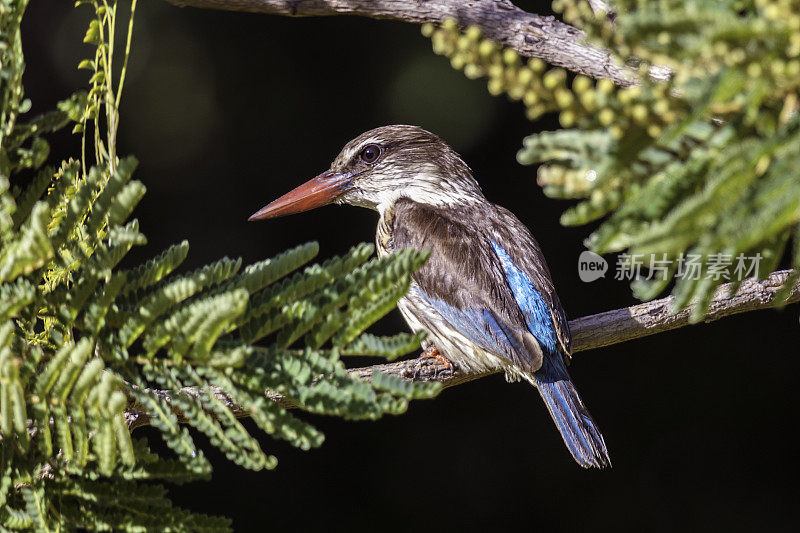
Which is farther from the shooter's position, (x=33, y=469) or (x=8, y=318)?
(x=33, y=469)

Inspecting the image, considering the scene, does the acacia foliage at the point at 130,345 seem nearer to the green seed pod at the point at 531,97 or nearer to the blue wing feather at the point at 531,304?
the green seed pod at the point at 531,97

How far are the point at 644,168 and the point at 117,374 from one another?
1.84 ft

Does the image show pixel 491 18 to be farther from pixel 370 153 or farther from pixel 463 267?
pixel 370 153

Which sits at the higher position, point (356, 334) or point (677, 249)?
point (677, 249)

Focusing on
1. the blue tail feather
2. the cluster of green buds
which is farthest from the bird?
the cluster of green buds

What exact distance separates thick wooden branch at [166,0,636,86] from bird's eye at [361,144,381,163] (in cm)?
91

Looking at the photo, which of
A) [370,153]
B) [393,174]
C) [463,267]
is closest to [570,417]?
[463,267]

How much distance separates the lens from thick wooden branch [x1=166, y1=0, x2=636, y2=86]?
7.51 ft

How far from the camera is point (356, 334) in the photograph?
874 mm

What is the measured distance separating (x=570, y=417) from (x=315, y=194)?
130 cm

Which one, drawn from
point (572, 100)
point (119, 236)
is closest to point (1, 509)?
point (119, 236)

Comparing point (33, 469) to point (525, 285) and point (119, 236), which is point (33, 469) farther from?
point (525, 285)

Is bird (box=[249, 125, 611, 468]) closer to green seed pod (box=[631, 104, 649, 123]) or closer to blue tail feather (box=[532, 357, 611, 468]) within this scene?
blue tail feather (box=[532, 357, 611, 468])

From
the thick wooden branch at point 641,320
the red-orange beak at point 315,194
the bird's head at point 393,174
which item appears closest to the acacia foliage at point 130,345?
the thick wooden branch at point 641,320
